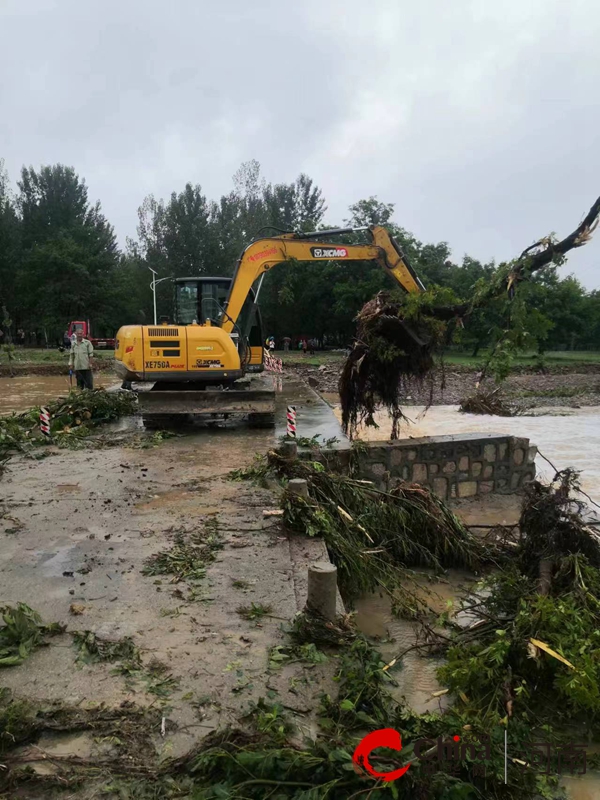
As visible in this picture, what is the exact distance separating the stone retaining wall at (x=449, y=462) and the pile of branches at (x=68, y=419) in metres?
4.85

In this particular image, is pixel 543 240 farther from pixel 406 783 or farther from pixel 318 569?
pixel 406 783

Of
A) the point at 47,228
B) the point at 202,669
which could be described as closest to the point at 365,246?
the point at 202,669

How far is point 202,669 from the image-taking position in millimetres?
3227

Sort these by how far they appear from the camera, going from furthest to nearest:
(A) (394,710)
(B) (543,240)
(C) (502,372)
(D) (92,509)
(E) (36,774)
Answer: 1. (C) (502,372)
2. (B) (543,240)
3. (D) (92,509)
4. (A) (394,710)
5. (E) (36,774)

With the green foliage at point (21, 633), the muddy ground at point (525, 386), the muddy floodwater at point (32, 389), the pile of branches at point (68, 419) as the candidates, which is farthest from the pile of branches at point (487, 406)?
the green foliage at point (21, 633)

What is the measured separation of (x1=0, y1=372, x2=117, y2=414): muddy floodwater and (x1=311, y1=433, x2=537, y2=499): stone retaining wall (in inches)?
429

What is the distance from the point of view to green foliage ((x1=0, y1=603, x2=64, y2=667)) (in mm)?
3266

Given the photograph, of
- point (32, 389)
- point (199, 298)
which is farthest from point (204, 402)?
point (32, 389)

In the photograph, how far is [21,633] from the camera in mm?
3408

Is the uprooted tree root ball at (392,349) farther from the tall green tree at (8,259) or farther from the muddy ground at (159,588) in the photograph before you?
the tall green tree at (8,259)

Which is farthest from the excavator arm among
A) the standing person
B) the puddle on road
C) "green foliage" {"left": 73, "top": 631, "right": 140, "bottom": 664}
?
"green foliage" {"left": 73, "top": 631, "right": 140, "bottom": 664}

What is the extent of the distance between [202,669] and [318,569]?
91 centimetres

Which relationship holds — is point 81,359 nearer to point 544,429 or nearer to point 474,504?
point 474,504

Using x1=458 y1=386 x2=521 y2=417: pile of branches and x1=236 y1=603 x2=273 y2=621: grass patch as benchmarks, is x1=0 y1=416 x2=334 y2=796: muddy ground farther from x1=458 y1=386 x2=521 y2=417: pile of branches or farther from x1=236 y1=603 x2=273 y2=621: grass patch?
x1=458 y1=386 x2=521 y2=417: pile of branches
